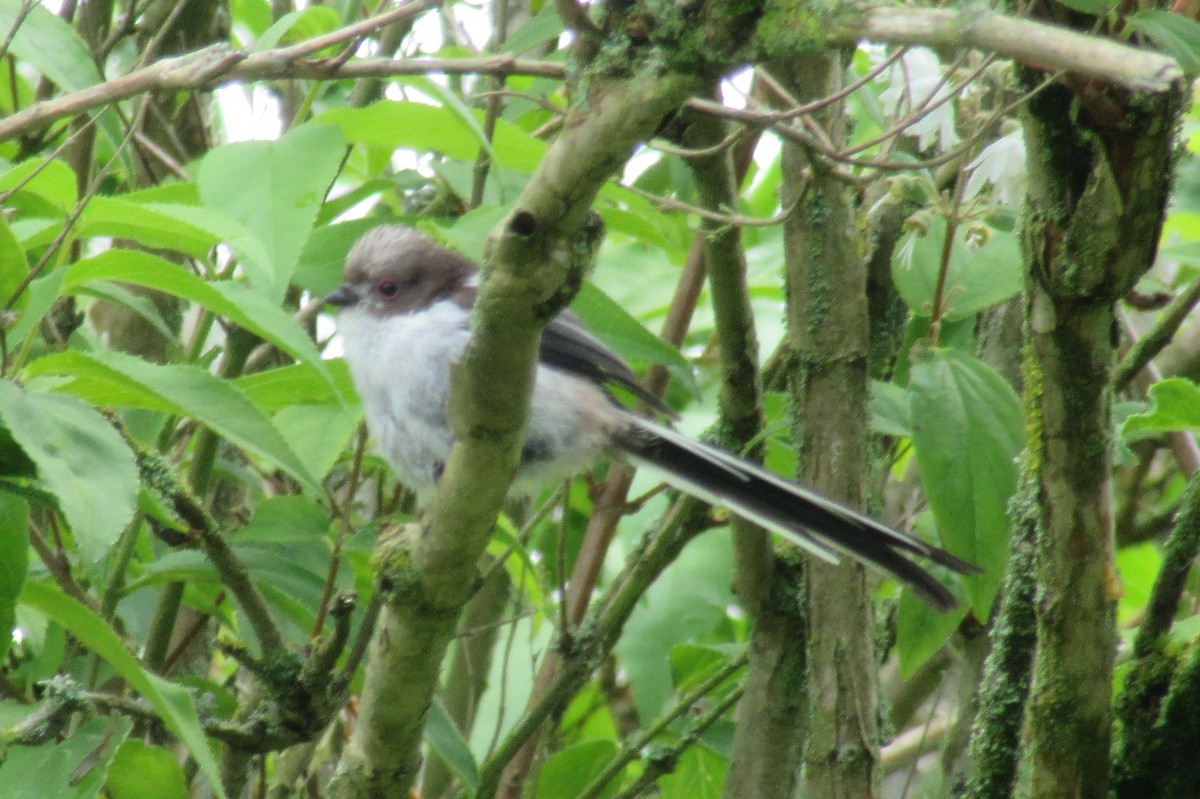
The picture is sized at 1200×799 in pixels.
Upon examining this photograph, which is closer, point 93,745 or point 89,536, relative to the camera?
point 89,536

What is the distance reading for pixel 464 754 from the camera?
8.05 feet

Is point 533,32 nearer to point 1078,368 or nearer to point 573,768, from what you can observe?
point 1078,368

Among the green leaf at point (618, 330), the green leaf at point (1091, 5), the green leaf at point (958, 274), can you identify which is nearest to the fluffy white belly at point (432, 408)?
the green leaf at point (618, 330)

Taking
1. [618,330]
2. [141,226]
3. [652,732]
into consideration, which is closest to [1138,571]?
[652,732]

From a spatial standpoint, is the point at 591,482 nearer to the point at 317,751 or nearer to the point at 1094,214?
the point at 317,751

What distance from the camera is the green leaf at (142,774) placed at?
83.7 inches

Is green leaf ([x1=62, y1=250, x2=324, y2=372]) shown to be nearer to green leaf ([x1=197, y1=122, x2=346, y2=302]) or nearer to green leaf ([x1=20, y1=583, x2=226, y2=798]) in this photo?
green leaf ([x1=197, y1=122, x2=346, y2=302])

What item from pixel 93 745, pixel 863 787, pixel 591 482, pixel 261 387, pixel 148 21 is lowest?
pixel 93 745

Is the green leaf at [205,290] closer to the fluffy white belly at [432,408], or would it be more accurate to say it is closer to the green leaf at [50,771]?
the green leaf at [50,771]

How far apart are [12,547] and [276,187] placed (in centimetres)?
63

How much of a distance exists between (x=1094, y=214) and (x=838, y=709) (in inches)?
42.8

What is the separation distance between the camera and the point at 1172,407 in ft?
6.40

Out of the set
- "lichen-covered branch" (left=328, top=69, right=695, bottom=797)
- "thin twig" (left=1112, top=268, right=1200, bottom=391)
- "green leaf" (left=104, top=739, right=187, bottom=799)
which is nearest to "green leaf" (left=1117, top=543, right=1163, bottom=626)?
"thin twig" (left=1112, top=268, right=1200, bottom=391)

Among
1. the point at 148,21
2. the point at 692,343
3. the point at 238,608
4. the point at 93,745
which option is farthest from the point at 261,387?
the point at 148,21
